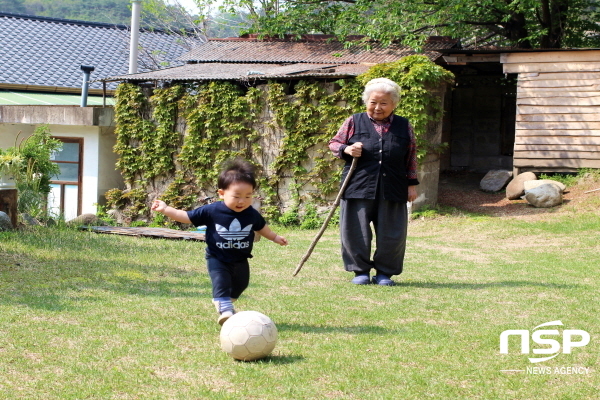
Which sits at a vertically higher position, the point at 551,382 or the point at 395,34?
the point at 395,34

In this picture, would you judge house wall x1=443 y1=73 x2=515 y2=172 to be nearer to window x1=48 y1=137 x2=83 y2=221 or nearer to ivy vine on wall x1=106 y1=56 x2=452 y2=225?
ivy vine on wall x1=106 y1=56 x2=452 y2=225

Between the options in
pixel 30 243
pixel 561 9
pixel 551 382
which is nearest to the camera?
pixel 551 382

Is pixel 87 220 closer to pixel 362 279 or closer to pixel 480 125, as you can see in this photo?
pixel 362 279

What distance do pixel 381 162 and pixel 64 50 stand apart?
67.5 feet

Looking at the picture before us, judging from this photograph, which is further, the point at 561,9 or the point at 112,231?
the point at 561,9

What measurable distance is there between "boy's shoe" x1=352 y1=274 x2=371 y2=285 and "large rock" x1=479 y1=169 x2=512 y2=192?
405 inches

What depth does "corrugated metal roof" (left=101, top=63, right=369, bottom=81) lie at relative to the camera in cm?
1434

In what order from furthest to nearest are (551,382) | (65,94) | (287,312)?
(65,94), (287,312), (551,382)

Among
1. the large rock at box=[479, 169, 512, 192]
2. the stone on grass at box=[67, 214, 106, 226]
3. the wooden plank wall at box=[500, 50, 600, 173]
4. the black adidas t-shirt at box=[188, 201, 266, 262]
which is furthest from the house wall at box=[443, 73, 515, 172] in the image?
the black adidas t-shirt at box=[188, 201, 266, 262]

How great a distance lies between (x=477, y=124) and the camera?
A: 21172 mm

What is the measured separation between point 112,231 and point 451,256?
206 inches

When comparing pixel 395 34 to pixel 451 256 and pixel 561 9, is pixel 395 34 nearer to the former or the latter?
pixel 561 9

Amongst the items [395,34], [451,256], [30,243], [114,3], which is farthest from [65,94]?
[114,3]

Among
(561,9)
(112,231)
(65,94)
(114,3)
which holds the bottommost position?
(112,231)
